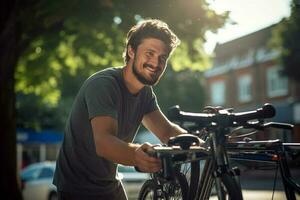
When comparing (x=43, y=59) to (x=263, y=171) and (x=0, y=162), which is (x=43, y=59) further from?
(x=263, y=171)

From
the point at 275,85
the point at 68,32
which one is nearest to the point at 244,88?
the point at 275,85

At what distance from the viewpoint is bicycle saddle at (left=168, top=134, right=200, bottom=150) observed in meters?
2.70

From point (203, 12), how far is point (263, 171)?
20.8 ft

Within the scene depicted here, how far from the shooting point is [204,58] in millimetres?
13609

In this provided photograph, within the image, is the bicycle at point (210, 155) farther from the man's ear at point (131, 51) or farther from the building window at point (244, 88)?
the building window at point (244, 88)

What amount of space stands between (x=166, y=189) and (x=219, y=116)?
573mm

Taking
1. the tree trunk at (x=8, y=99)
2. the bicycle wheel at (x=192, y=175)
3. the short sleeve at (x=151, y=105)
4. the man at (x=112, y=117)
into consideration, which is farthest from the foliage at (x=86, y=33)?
the bicycle wheel at (x=192, y=175)

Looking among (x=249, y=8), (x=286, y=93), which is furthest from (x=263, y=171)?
(x=286, y=93)

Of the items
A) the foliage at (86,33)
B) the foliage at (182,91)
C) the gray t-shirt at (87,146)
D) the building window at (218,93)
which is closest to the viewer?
the gray t-shirt at (87,146)

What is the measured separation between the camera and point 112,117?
3014 millimetres

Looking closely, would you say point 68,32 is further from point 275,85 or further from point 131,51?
point 275,85

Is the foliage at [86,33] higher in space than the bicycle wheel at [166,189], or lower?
higher

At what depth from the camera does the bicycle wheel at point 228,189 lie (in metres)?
2.63

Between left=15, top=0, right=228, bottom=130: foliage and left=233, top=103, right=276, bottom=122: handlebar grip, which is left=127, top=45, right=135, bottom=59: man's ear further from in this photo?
left=15, top=0, right=228, bottom=130: foliage
